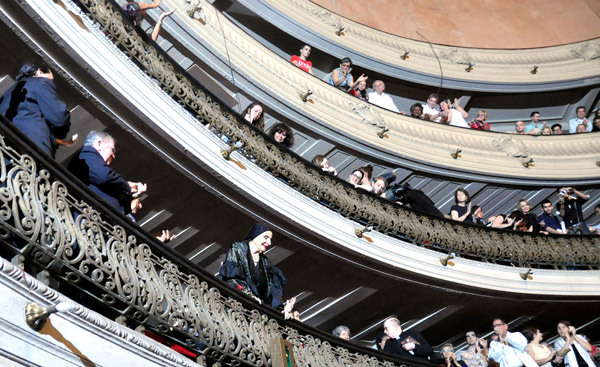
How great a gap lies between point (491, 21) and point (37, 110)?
57.3 feet

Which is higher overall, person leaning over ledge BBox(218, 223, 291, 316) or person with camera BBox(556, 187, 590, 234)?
person with camera BBox(556, 187, 590, 234)

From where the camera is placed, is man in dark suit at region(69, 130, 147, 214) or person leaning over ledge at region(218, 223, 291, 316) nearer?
man in dark suit at region(69, 130, 147, 214)

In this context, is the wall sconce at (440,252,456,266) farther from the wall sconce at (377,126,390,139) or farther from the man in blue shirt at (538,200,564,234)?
the wall sconce at (377,126,390,139)

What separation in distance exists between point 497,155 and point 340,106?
385cm

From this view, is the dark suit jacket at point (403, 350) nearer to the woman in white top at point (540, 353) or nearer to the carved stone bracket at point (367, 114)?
the woman in white top at point (540, 353)

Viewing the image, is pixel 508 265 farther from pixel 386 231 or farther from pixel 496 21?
pixel 496 21

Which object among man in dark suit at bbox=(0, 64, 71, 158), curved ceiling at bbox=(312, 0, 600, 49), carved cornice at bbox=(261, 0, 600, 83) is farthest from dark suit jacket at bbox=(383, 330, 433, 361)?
curved ceiling at bbox=(312, 0, 600, 49)

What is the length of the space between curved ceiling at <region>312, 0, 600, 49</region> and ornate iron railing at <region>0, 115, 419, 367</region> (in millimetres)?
14148

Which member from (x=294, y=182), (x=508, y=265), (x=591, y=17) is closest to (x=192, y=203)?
(x=294, y=182)

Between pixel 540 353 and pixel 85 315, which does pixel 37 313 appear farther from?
pixel 540 353

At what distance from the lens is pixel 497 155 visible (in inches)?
607

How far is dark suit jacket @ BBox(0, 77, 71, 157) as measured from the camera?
529 cm

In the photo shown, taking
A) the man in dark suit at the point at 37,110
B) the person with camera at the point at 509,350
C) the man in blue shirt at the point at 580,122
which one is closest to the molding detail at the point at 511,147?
the man in blue shirt at the point at 580,122

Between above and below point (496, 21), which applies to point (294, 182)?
below
